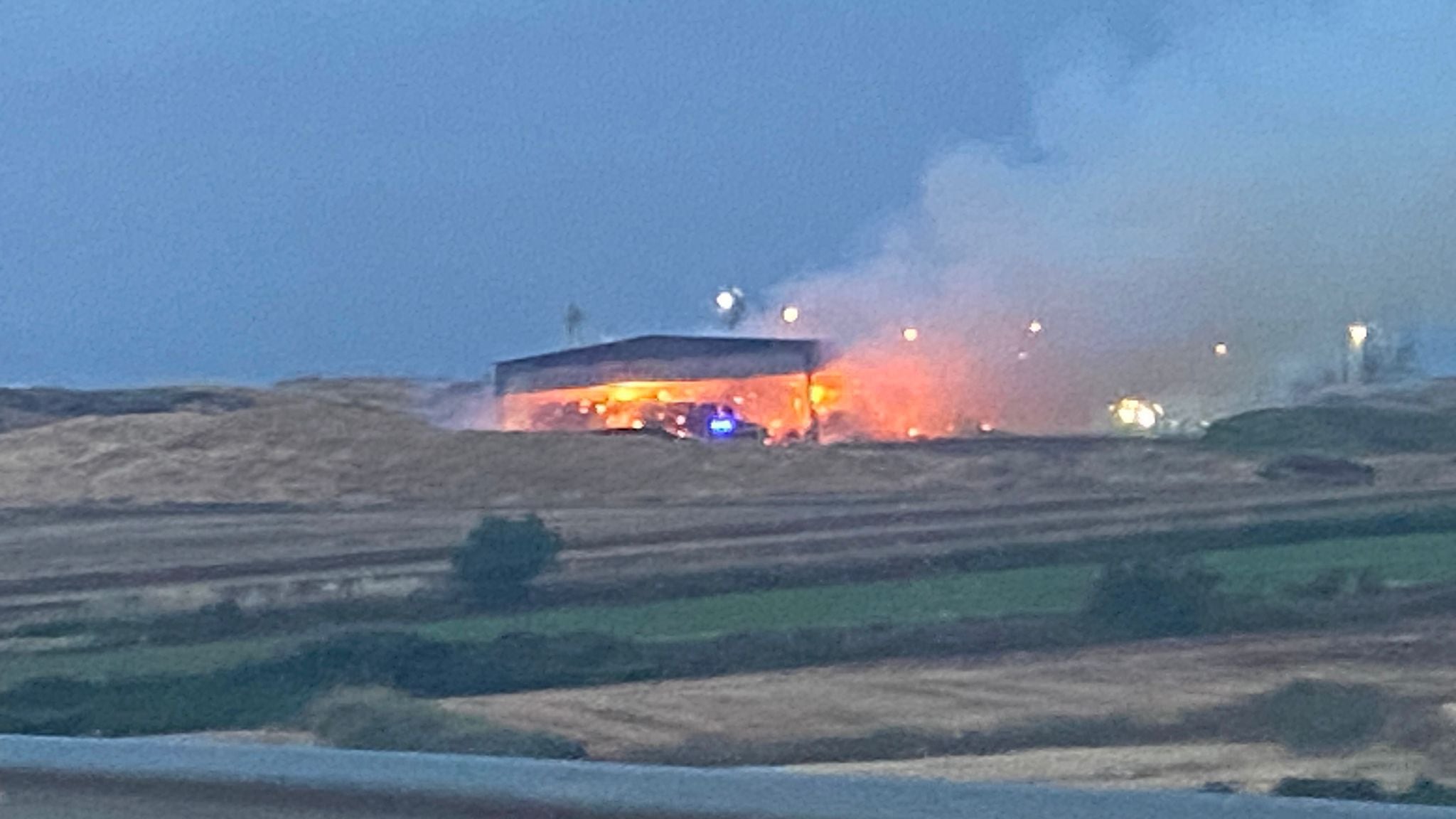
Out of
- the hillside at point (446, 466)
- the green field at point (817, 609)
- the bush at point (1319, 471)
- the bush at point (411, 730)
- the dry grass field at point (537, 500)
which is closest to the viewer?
the bush at point (411, 730)

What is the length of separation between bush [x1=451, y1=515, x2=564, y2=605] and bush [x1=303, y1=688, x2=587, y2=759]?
549cm

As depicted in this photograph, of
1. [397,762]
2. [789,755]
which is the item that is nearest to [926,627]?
[789,755]

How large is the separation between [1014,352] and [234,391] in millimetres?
20839

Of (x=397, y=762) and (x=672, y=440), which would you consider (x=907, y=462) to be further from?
(x=397, y=762)

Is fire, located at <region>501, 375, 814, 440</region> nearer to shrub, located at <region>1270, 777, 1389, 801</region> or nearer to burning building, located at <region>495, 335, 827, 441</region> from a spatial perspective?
burning building, located at <region>495, 335, 827, 441</region>

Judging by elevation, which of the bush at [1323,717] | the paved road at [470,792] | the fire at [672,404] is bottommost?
the bush at [1323,717]

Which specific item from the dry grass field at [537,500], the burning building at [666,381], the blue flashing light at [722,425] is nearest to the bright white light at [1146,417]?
the burning building at [666,381]

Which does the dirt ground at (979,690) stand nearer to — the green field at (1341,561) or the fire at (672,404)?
the green field at (1341,561)

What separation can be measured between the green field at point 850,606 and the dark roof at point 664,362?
1396 inches

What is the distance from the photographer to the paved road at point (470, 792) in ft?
13.2

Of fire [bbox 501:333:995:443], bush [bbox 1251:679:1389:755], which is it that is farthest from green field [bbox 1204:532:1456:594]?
fire [bbox 501:333:995:443]

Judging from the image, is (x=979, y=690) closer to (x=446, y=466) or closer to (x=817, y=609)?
(x=817, y=609)

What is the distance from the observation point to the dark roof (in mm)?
53750

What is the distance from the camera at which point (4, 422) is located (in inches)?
1337
